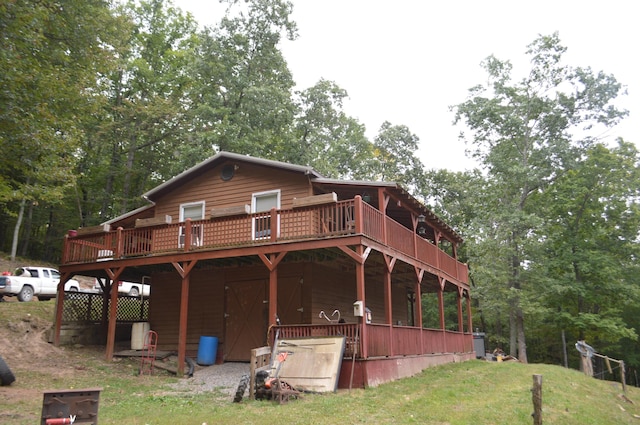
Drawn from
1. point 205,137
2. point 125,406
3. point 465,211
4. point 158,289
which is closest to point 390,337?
point 125,406

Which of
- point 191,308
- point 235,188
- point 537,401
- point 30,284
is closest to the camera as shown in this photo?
point 537,401

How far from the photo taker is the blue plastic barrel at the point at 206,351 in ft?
53.7

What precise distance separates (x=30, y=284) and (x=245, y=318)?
11.2m

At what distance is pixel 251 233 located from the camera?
48.8 ft

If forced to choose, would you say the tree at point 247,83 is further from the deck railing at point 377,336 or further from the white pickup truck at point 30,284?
the deck railing at point 377,336

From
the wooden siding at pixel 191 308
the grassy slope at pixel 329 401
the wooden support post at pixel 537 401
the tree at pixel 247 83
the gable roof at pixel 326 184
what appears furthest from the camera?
the tree at pixel 247 83

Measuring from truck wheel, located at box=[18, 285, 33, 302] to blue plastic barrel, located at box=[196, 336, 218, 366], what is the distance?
10.3 m

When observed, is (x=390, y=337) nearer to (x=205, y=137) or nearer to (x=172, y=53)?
(x=205, y=137)

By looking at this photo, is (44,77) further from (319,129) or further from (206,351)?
(319,129)

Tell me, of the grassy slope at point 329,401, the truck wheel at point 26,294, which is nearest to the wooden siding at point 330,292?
the grassy slope at point 329,401

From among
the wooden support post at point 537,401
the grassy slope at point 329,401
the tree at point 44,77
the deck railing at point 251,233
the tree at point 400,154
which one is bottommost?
the grassy slope at point 329,401

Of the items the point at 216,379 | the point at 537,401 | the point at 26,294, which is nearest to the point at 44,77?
the point at 216,379

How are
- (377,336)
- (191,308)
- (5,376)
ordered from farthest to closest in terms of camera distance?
(191,308)
(377,336)
(5,376)

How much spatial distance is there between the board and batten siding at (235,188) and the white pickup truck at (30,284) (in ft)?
24.5
